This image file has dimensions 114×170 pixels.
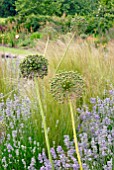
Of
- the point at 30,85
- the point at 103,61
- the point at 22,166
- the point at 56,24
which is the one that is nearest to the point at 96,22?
the point at 56,24

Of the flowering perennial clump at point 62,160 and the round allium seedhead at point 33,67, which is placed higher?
the round allium seedhead at point 33,67

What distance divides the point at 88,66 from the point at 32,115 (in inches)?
66.0

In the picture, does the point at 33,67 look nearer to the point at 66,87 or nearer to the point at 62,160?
the point at 66,87

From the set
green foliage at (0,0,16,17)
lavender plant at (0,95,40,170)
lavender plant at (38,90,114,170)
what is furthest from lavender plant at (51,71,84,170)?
green foliage at (0,0,16,17)

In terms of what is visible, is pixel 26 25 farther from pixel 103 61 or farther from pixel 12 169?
pixel 12 169

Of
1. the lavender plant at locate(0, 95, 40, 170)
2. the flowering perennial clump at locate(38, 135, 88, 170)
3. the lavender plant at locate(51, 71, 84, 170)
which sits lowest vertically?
the lavender plant at locate(0, 95, 40, 170)

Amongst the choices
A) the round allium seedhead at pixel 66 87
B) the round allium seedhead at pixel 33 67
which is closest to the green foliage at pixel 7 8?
the round allium seedhead at pixel 33 67

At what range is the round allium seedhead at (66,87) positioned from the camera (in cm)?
143

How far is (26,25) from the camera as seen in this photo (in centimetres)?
1734

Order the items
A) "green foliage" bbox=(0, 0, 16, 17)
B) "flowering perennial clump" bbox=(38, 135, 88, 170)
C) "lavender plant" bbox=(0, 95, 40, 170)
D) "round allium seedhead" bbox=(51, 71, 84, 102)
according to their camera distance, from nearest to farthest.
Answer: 1. "round allium seedhead" bbox=(51, 71, 84, 102)
2. "flowering perennial clump" bbox=(38, 135, 88, 170)
3. "lavender plant" bbox=(0, 95, 40, 170)
4. "green foliage" bbox=(0, 0, 16, 17)

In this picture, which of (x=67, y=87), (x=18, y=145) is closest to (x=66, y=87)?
(x=67, y=87)

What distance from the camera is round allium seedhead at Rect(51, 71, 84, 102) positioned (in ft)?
4.71

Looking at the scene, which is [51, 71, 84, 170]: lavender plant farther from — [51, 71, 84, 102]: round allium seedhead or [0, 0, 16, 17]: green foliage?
[0, 0, 16, 17]: green foliage

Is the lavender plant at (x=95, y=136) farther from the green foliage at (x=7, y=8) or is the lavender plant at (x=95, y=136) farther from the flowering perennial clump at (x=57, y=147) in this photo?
the green foliage at (x=7, y=8)
